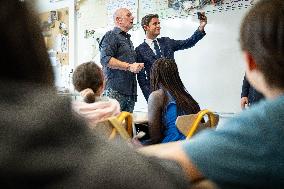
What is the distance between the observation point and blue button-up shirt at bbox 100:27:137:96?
344cm

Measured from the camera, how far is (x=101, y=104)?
2111mm

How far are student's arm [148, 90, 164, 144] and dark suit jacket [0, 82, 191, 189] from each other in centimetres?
217

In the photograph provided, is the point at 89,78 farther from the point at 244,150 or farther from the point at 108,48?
the point at 244,150

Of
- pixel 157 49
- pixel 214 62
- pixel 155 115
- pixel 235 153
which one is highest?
pixel 235 153

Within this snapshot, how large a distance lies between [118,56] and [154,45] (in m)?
0.38

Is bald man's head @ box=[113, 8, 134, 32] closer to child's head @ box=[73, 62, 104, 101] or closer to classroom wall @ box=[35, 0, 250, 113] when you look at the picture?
classroom wall @ box=[35, 0, 250, 113]

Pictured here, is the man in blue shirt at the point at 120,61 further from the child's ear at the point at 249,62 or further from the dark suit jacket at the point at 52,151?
the dark suit jacket at the point at 52,151

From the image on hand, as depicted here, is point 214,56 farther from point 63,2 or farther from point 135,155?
point 135,155

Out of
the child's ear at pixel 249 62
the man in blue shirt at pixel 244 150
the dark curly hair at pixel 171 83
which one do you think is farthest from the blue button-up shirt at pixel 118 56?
the man in blue shirt at pixel 244 150

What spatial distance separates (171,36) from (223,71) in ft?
2.28

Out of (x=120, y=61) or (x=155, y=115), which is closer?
(x=155, y=115)

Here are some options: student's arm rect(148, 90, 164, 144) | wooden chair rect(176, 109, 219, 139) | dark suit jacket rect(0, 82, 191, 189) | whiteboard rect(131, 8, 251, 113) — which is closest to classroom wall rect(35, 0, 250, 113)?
whiteboard rect(131, 8, 251, 113)

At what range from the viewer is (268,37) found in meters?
0.74

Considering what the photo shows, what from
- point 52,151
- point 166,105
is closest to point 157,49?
point 166,105
